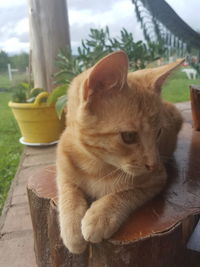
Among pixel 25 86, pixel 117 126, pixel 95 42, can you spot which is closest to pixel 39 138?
pixel 25 86

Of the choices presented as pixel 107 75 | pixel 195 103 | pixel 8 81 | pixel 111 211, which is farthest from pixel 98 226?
pixel 8 81

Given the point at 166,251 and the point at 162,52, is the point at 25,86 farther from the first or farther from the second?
the point at 166,251

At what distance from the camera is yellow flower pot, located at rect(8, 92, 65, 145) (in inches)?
100

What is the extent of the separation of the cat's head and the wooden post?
2.04 m

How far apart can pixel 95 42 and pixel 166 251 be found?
164 centimetres

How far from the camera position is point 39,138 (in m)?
2.73

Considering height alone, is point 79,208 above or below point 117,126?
below

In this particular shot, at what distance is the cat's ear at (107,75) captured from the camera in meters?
0.79

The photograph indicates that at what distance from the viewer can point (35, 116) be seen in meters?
2.59

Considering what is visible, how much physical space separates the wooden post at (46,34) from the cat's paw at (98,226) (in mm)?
2194

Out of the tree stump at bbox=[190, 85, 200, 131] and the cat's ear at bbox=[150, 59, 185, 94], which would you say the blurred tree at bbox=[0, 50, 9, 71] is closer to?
the tree stump at bbox=[190, 85, 200, 131]

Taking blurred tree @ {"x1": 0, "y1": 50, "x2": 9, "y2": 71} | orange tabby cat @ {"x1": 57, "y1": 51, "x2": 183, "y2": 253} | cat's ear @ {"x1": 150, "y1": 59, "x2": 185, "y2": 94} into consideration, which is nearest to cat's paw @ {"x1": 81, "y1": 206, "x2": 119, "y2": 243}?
orange tabby cat @ {"x1": 57, "y1": 51, "x2": 183, "y2": 253}

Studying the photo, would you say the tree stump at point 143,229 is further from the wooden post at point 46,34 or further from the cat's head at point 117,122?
the wooden post at point 46,34

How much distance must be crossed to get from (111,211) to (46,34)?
226cm
